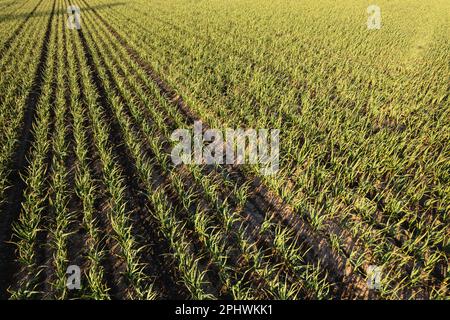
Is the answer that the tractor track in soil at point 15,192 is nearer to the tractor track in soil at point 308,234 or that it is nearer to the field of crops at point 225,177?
the field of crops at point 225,177

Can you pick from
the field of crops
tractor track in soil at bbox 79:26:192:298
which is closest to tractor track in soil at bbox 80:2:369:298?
the field of crops

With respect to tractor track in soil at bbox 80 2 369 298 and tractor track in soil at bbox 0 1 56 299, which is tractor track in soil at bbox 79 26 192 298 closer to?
tractor track in soil at bbox 0 1 56 299

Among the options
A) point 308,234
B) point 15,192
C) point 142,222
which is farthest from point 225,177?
point 15,192

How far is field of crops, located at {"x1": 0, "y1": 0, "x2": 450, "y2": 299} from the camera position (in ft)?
12.7

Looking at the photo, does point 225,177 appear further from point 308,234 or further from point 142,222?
point 308,234

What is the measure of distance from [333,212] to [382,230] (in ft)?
2.36

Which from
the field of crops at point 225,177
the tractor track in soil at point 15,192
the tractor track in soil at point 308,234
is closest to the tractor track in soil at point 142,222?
the field of crops at point 225,177

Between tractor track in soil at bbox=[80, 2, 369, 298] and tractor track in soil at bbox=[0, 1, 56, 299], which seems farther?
tractor track in soil at bbox=[0, 1, 56, 299]

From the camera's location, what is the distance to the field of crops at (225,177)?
3.86 meters

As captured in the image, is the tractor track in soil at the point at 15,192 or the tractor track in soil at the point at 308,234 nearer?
the tractor track in soil at the point at 308,234

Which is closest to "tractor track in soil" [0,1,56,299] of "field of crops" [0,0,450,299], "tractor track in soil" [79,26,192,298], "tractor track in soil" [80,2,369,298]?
"field of crops" [0,0,450,299]

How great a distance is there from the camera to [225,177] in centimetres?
560
